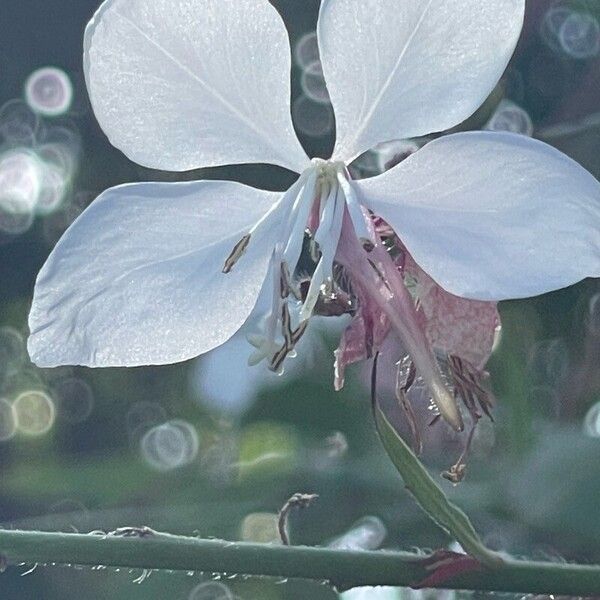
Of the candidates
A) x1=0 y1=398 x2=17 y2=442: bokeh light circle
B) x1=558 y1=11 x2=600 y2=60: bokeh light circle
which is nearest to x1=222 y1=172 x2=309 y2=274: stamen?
x1=558 y1=11 x2=600 y2=60: bokeh light circle

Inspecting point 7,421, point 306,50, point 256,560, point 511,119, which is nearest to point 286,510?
point 256,560

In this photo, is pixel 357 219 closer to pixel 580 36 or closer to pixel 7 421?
pixel 580 36

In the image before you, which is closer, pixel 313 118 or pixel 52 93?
pixel 313 118

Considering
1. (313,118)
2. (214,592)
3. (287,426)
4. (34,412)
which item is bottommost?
(214,592)

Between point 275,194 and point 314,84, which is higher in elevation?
point 275,194

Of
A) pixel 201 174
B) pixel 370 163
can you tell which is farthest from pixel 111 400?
pixel 370 163

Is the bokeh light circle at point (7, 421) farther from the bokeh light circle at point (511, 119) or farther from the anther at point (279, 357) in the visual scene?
the anther at point (279, 357)

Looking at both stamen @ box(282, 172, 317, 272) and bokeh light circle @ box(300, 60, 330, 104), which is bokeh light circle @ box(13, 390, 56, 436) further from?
stamen @ box(282, 172, 317, 272)
